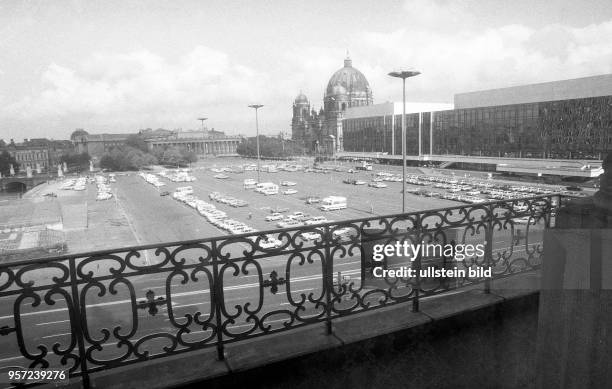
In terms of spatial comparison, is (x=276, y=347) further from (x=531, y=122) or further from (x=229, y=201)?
(x=531, y=122)

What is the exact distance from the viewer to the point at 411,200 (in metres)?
14.6

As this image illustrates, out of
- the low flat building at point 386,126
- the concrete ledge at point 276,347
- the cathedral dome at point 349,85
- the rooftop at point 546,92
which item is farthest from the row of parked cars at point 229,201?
the cathedral dome at point 349,85

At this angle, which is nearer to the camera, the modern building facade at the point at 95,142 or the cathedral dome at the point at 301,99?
the modern building facade at the point at 95,142

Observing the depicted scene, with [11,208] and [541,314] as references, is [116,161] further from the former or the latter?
[541,314]

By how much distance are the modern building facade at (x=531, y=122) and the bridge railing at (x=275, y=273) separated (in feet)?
27.5

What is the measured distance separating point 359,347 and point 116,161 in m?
32.9

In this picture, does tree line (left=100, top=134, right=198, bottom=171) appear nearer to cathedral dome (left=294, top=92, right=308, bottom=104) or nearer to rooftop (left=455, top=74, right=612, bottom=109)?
rooftop (left=455, top=74, right=612, bottom=109)

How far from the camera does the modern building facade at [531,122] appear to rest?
1521cm

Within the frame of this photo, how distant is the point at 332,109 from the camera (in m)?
75.4

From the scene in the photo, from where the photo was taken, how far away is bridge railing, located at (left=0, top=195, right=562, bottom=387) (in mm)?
1467

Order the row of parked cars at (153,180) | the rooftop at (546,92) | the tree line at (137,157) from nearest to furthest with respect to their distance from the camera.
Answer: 1. the rooftop at (546,92)
2. the row of parked cars at (153,180)
3. the tree line at (137,157)

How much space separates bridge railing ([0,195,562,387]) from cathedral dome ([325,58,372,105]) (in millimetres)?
75634

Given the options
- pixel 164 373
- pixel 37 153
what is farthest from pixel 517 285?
pixel 37 153

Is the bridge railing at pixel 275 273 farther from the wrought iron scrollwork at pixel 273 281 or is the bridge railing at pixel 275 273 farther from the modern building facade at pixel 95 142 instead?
the modern building facade at pixel 95 142
